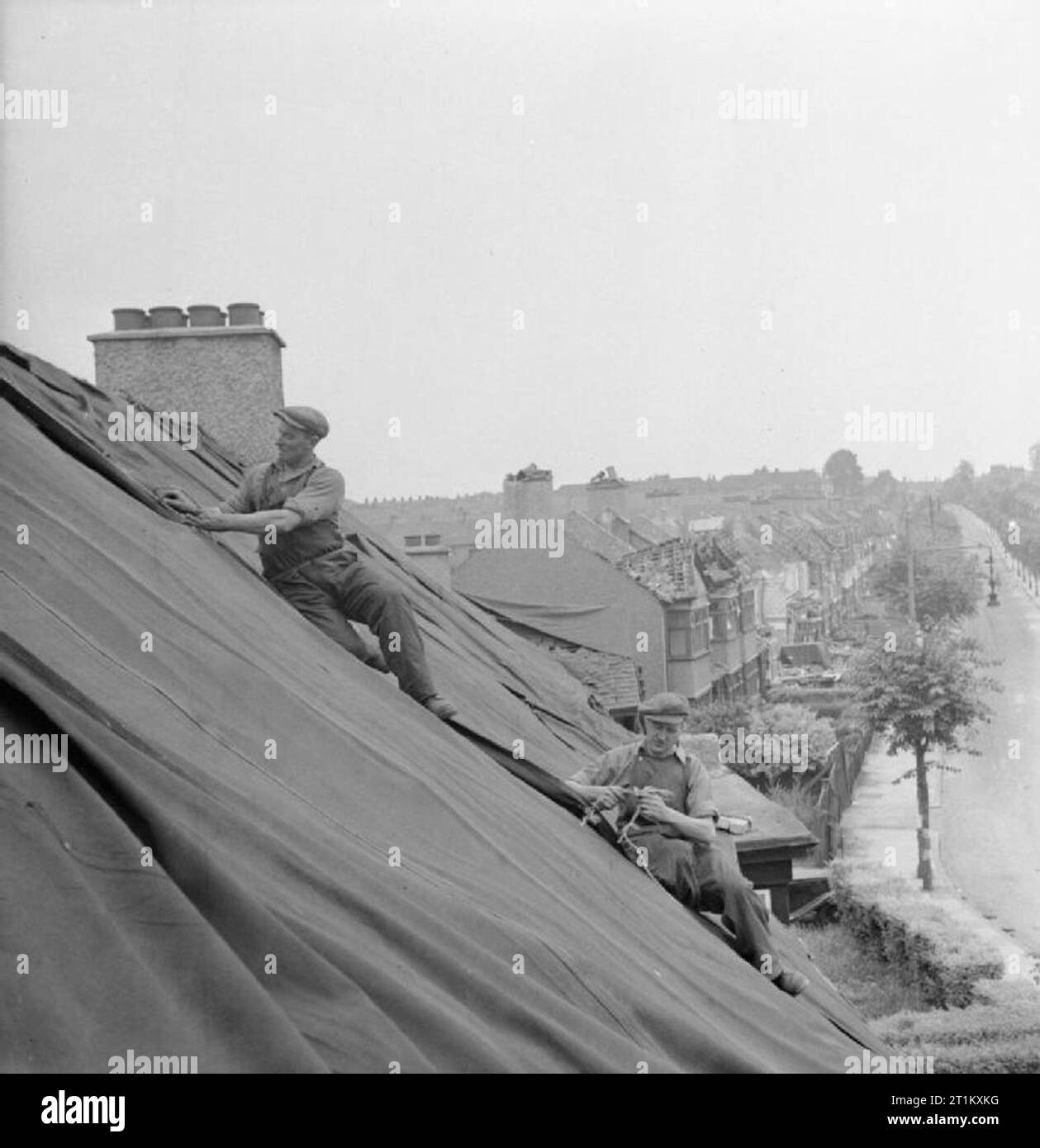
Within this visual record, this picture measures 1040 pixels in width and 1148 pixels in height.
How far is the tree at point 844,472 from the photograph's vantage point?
17.5 m

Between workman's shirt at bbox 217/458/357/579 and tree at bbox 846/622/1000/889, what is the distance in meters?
10.6

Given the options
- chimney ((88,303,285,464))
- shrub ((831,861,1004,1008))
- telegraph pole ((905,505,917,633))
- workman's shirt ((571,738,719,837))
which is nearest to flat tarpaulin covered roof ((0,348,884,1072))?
workman's shirt ((571,738,719,837))

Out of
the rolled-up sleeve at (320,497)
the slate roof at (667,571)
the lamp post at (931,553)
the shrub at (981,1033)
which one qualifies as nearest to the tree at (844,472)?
the lamp post at (931,553)

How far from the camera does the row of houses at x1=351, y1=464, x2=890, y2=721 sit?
12043mm

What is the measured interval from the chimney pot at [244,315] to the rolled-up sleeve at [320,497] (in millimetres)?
4129

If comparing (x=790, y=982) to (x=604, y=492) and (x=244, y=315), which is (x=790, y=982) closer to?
(x=244, y=315)

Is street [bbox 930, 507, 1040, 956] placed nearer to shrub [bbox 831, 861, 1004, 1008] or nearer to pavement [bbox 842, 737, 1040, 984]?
pavement [bbox 842, 737, 1040, 984]

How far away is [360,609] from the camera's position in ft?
14.9

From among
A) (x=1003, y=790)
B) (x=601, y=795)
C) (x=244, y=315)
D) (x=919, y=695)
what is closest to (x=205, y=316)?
(x=244, y=315)

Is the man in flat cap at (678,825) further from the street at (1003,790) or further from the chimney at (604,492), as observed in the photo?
the chimney at (604,492)

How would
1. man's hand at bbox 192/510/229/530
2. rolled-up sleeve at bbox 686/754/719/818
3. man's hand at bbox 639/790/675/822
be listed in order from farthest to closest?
man's hand at bbox 192/510/229/530
rolled-up sleeve at bbox 686/754/719/818
man's hand at bbox 639/790/675/822

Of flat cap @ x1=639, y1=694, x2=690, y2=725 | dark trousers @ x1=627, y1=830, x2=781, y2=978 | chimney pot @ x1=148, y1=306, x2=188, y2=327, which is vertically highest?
chimney pot @ x1=148, y1=306, x2=188, y2=327

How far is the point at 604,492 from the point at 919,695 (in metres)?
4.37

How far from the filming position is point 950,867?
1427cm
